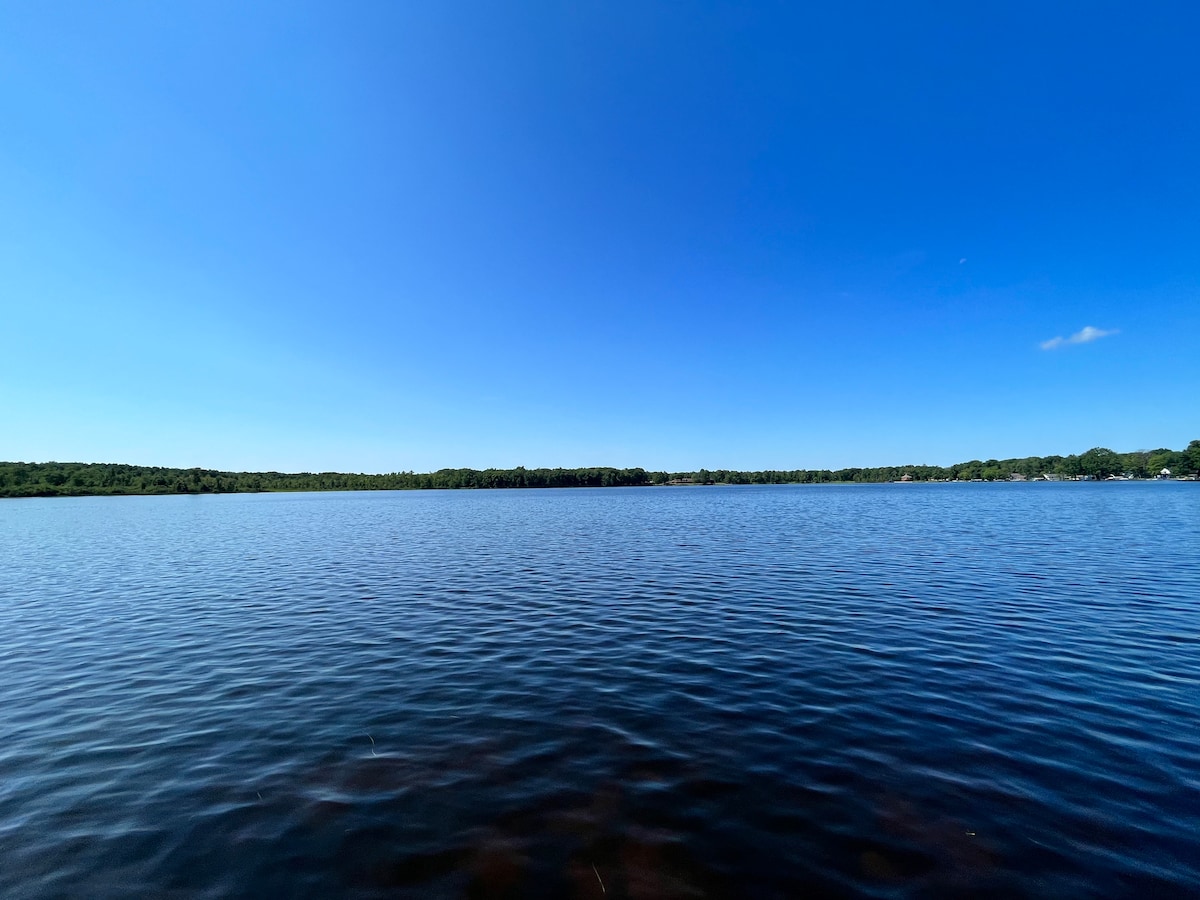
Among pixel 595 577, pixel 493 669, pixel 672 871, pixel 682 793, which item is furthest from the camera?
pixel 595 577

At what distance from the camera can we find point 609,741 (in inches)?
418

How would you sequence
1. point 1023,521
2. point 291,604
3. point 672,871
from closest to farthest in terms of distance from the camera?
point 672,871 < point 291,604 < point 1023,521

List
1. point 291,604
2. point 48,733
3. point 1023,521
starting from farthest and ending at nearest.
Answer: point 1023,521 < point 291,604 < point 48,733

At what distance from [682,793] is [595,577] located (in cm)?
2018

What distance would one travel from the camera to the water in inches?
280

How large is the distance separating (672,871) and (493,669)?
912 cm

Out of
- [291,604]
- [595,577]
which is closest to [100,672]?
[291,604]

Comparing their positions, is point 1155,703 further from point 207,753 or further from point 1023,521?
point 1023,521

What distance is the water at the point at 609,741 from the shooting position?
23.3ft

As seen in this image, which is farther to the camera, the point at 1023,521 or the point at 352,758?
the point at 1023,521

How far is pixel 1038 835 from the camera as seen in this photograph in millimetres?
7559

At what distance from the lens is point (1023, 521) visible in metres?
57.4

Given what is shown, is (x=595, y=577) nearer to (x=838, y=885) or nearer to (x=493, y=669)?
(x=493, y=669)

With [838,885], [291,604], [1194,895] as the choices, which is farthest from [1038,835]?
[291,604]
